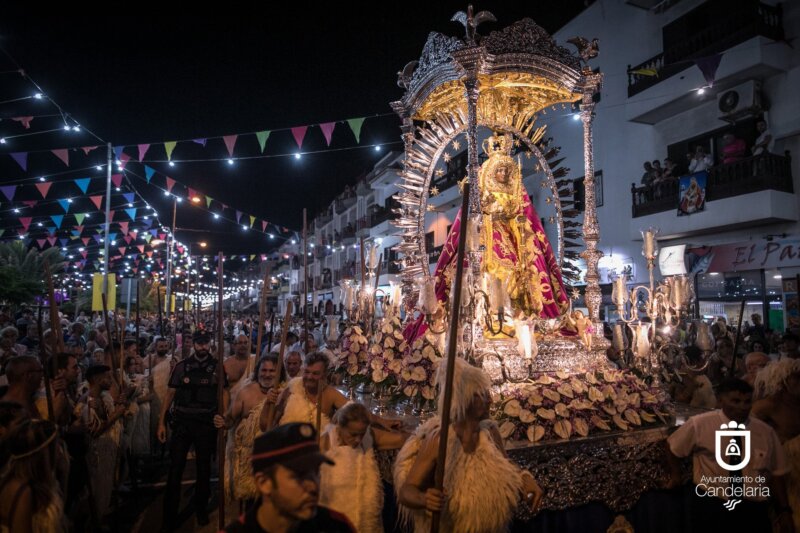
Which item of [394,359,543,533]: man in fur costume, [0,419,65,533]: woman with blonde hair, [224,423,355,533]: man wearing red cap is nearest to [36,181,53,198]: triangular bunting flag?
[0,419,65,533]: woman with blonde hair

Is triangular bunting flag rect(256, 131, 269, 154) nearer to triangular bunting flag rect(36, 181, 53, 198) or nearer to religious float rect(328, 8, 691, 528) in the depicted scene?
religious float rect(328, 8, 691, 528)

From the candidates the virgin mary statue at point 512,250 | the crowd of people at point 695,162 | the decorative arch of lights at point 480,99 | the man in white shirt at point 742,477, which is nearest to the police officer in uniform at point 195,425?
the virgin mary statue at point 512,250

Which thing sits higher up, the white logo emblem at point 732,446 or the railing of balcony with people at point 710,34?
the railing of balcony with people at point 710,34

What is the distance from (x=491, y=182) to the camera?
7.45 m

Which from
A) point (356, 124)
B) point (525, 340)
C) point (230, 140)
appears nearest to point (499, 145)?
point (525, 340)

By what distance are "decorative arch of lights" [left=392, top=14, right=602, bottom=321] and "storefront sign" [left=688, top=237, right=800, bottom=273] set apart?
8.69m

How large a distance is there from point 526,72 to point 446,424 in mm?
5656

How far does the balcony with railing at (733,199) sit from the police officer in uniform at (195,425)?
44.3 feet

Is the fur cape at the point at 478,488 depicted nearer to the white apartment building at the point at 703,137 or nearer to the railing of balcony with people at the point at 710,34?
the white apartment building at the point at 703,137

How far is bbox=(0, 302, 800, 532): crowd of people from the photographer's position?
220 centimetres

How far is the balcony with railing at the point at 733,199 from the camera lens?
42.6 ft

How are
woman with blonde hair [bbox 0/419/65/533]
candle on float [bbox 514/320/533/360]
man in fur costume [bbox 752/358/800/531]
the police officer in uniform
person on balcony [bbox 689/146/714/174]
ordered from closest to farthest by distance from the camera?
woman with blonde hair [bbox 0/419/65/533] < man in fur costume [bbox 752/358/800/531] < candle on float [bbox 514/320/533/360] < the police officer in uniform < person on balcony [bbox 689/146/714/174]

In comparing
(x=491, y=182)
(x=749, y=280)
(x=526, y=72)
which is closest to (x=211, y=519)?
(x=491, y=182)

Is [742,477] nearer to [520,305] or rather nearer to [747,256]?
[520,305]
